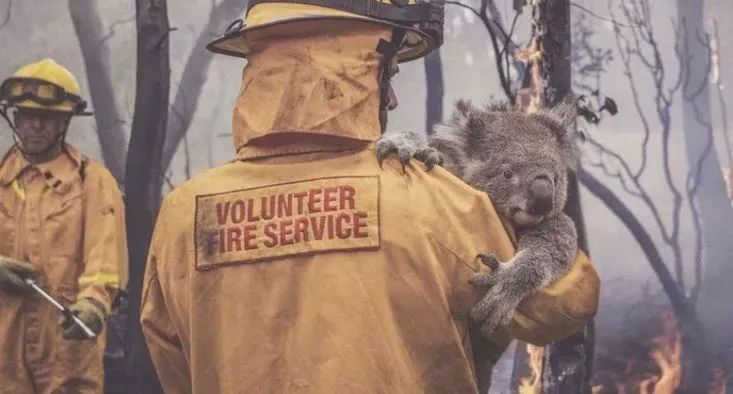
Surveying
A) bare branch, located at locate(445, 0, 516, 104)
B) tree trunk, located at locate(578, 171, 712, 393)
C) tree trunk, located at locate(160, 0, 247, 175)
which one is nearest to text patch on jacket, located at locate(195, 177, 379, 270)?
bare branch, located at locate(445, 0, 516, 104)

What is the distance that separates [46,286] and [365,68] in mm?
2367

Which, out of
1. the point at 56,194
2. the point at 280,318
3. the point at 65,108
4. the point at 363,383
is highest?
the point at 65,108

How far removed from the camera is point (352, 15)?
65.8 inches

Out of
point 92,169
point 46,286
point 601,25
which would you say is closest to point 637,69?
point 601,25

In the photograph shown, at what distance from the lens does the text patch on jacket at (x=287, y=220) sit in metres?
1.64

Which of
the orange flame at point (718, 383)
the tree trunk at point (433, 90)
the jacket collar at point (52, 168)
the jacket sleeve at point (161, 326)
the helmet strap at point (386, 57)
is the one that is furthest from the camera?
the tree trunk at point (433, 90)

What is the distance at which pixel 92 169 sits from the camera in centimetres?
384

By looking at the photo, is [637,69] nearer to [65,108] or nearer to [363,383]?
[65,108]

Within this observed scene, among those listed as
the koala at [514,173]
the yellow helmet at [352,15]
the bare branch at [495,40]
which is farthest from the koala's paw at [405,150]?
the bare branch at [495,40]

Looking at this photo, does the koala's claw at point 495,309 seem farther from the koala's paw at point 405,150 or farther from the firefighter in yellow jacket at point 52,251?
the firefighter in yellow jacket at point 52,251

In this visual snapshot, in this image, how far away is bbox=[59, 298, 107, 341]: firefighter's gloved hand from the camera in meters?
3.51

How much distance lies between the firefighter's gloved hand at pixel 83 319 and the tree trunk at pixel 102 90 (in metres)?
1.31

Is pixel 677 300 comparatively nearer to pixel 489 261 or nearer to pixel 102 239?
pixel 102 239

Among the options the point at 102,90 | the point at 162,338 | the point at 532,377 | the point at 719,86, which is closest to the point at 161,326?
the point at 162,338
